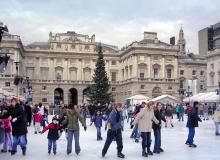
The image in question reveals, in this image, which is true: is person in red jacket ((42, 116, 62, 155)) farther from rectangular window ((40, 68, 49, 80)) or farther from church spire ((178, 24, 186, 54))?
church spire ((178, 24, 186, 54))

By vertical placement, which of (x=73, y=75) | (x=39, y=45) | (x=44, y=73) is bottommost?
(x=73, y=75)

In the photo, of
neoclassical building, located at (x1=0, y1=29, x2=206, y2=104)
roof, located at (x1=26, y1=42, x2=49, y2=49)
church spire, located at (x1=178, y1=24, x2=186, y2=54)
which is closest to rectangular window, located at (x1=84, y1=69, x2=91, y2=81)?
neoclassical building, located at (x1=0, y1=29, x2=206, y2=104)

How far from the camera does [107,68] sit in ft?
266

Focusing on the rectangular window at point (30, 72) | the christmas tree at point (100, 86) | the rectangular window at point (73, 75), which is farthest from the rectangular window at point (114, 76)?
the christmas tree at point (100, 86)

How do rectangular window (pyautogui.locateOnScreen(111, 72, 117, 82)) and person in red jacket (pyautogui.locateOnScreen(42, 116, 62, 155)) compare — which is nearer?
person in red jacket (pyautogui.locateOnScreen(42, 116, 62, 155))

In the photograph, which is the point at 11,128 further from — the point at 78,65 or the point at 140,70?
the point at 78,65

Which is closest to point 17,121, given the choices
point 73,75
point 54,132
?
point 54,132

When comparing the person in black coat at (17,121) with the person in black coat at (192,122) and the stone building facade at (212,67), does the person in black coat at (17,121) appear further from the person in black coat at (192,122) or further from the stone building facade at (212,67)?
the stone building facade at (212,67)

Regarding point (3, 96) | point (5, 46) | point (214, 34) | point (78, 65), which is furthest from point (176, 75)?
point (3, 96)

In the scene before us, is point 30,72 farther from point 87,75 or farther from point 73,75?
point 87,75

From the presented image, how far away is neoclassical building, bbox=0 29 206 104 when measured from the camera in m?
73.6

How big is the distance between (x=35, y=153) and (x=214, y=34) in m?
68.9

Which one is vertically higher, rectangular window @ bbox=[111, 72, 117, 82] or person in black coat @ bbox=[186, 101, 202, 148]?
rectangular window @ bbox=[111, 72, 117, 82]

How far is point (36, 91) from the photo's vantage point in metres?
76.1
